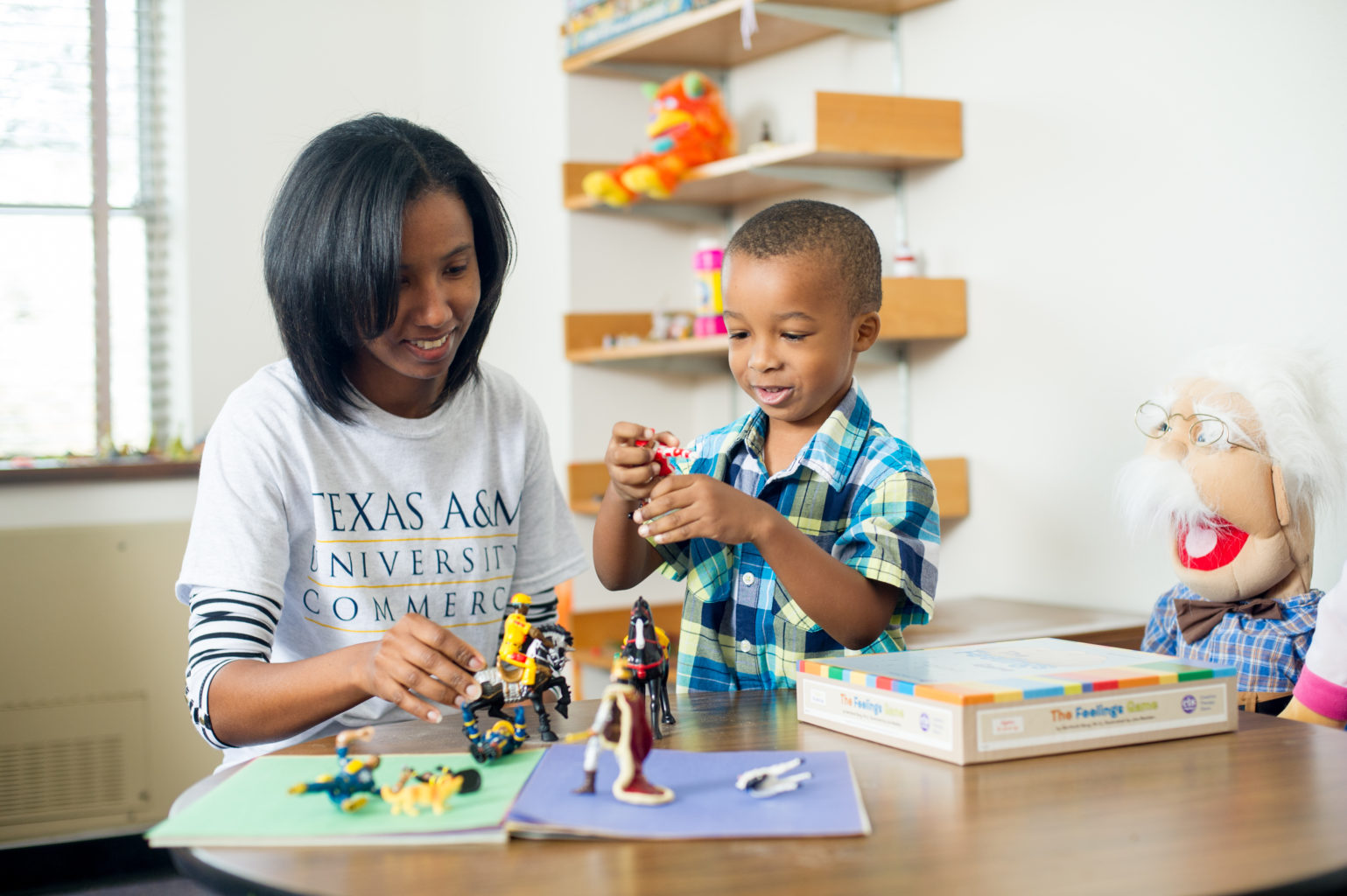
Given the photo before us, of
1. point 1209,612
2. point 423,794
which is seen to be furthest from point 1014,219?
point 423,794

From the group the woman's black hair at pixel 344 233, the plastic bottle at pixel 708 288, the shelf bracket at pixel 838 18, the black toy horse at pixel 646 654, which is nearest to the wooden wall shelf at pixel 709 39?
the shelf bracket at pixel 838 18

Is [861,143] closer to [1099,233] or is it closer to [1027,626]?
[1099,233]

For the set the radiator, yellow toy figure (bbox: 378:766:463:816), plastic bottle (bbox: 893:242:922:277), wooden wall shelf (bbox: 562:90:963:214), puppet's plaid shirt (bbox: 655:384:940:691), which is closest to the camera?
yellow toy figure (bbox: 378:766:463:816)

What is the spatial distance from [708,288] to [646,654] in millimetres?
1674

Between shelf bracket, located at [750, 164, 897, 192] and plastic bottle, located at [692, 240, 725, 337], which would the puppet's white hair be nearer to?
shelf bracket, located at [750, 164, 897, 192]

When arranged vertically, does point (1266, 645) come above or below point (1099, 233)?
below

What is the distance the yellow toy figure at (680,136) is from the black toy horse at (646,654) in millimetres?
1663

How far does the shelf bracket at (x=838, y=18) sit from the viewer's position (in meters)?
2.23

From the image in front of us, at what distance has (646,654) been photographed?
0.90m

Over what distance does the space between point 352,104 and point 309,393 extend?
2.27 metres

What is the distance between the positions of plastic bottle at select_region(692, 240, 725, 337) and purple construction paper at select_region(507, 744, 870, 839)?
1664 millimetres

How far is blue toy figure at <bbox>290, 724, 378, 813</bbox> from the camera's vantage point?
0.74 meters

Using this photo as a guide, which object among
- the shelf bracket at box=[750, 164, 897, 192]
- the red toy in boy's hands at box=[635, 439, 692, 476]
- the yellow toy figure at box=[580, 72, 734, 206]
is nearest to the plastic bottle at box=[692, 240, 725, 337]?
the yellow toy figure at box=[580, 72, 734, 206]

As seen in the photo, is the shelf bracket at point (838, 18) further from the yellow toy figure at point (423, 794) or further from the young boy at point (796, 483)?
the yellow toy figure at point (423, 794)
